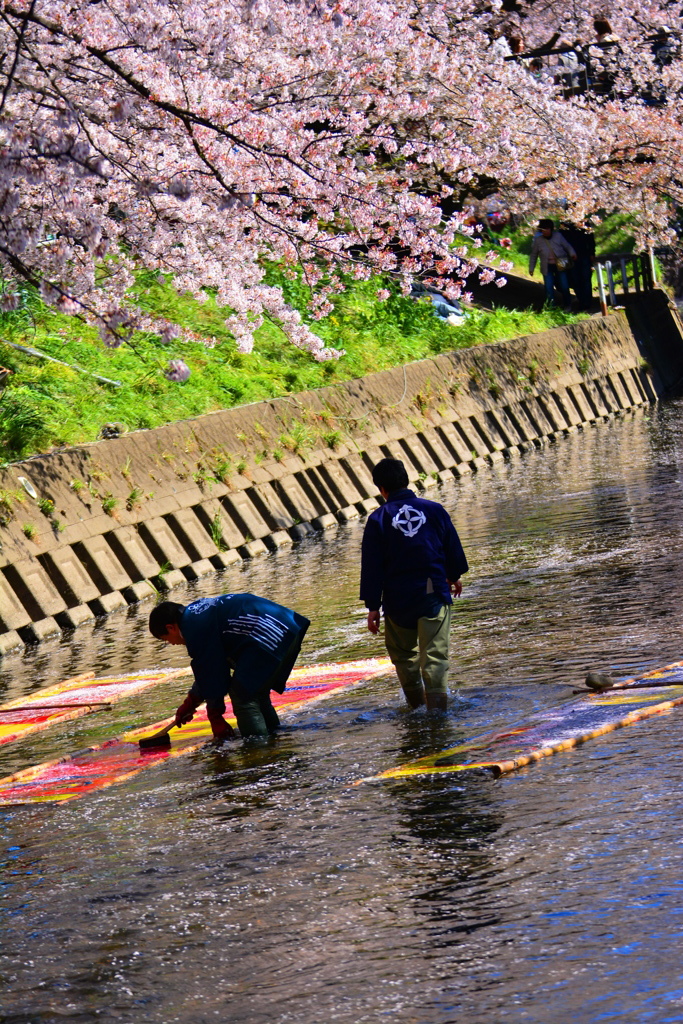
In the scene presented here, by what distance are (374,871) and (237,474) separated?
1521 cm

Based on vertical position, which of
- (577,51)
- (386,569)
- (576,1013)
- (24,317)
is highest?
(577,51)

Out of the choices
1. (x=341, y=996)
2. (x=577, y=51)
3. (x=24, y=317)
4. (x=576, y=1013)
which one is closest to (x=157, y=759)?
(x=341, y=996)

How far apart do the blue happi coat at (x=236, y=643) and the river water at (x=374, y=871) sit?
447mm

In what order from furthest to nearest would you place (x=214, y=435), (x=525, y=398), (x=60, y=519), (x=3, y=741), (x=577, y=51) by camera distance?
(x=577, y=51) < (x=525, y=398) < (x=214, y=435) < (x=60, y=519) < (x=3, y=741)

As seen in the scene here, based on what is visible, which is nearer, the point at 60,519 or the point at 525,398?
the point at 60,519

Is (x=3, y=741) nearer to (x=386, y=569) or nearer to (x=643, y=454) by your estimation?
(x=386, y=569)

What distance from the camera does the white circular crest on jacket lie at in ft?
33.6

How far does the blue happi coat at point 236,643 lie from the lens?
1009cm

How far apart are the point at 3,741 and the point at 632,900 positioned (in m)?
6.55

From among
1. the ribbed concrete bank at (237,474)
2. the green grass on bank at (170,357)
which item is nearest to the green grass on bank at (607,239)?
the ribbed concrete bank at (237,474)

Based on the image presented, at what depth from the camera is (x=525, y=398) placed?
3238 centimetres

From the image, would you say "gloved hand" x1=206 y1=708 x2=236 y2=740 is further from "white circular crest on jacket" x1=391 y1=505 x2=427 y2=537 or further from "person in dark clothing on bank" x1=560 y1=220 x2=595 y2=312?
"person in dark clothing on bank" x1=560 y1=220 x2=595 y2=312

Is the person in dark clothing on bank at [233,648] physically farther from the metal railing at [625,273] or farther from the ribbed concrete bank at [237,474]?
the metal railing at [625,273]

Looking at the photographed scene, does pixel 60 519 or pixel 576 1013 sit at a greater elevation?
pixel 60 519
